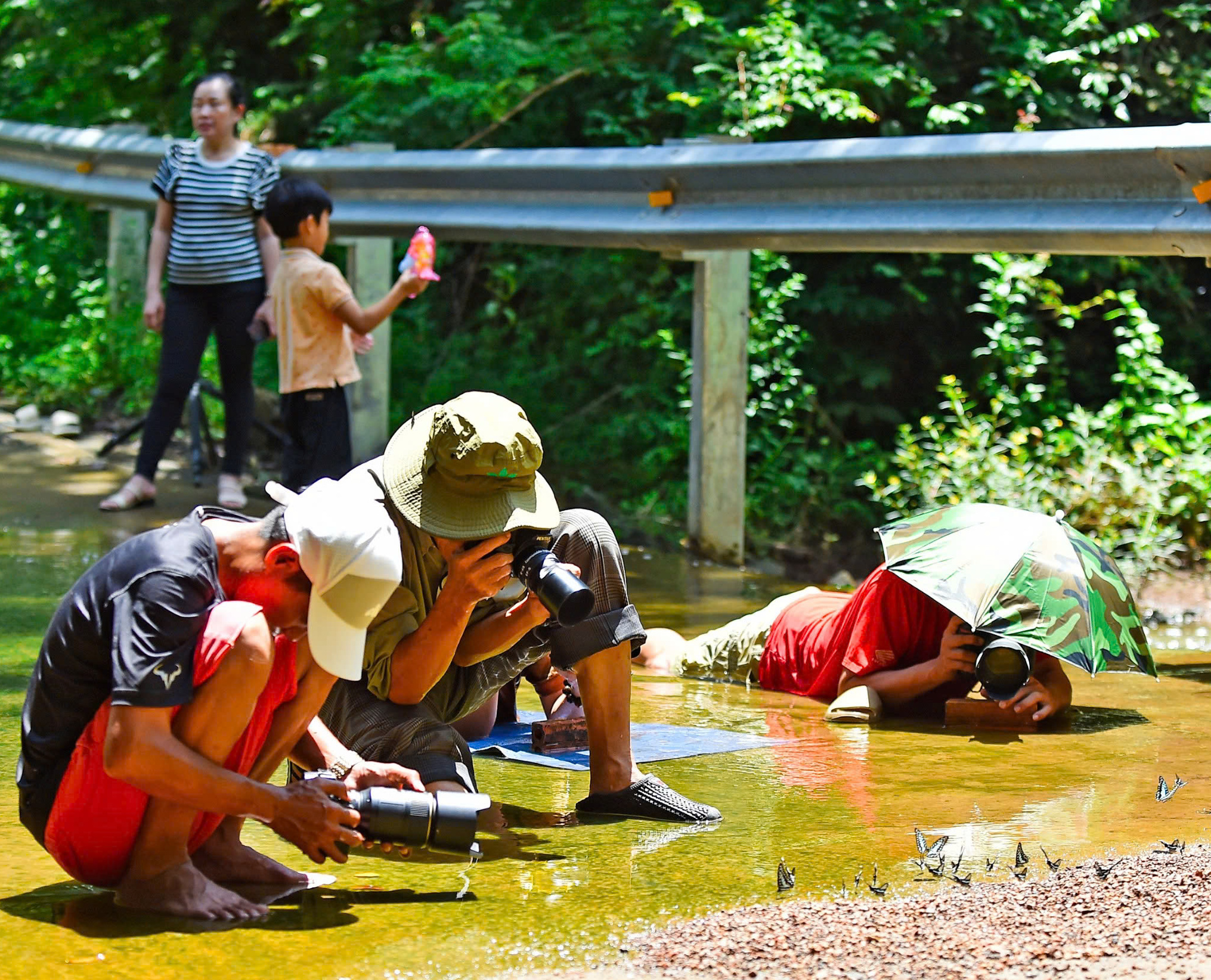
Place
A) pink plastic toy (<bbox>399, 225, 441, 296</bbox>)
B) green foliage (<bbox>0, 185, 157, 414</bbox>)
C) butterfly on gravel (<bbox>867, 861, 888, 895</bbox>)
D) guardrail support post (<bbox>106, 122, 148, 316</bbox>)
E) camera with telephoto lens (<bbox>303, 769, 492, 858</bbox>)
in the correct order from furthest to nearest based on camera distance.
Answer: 1. guardrail support post (<bbox>106, 122, 148, 316</bbox>)
2. green foliage (<bbox>0, 185, 157, 414</bbox>)
3. pink plastic toy (<bbox>399, 225, 441, 296</bbox>)
4. butterfly on gravel (<bbox>867, 861, 888, 895</bbox>)
5. camera with telephoto lens (<bbox>303, 769, 492, 858</bbox>)

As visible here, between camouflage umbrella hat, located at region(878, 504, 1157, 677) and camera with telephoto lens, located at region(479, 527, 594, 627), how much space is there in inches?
60.0

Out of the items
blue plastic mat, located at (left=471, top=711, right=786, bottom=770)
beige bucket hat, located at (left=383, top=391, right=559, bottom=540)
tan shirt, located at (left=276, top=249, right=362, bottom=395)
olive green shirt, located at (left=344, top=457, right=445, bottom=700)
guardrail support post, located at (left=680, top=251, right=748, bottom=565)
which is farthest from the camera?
guardrail support post, located at (left=680, top=251, right=748, bottom=565)

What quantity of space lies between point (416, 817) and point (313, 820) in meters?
0.20

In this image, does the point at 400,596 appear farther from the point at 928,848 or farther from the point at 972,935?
the point at 972,935

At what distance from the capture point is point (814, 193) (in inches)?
249

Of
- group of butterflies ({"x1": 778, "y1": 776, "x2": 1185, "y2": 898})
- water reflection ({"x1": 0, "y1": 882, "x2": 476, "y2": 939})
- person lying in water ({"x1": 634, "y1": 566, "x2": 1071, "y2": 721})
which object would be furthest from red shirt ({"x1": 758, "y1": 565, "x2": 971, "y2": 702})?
water reflection ({"x1": 0, "y1": 882, "x2": 476, "y2": 939})

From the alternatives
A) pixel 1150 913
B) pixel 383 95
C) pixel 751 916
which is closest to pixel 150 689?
pixel 751 916

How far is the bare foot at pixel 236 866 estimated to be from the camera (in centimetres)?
316

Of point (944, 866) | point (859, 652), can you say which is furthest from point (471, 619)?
point (859, 652)

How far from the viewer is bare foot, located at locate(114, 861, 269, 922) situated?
2955 millimetres

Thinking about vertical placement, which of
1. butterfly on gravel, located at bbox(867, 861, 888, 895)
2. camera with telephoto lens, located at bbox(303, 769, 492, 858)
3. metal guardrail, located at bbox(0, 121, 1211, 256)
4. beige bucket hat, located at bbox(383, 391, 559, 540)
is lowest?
butterfly on gravel, located at bbox(867, 861, 888, 895)

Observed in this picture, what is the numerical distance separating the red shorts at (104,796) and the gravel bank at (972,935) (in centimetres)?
89

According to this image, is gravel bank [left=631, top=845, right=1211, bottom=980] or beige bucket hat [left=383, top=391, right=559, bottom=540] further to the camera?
beige bucket hat [left=383, top=391, right=559, bottom=540]

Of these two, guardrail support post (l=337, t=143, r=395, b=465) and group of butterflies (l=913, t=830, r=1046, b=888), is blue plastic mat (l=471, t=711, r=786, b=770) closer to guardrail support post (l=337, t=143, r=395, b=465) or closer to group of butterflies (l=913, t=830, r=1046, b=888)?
group of butterflies (l=913, t=830, r=1046, b=888)
